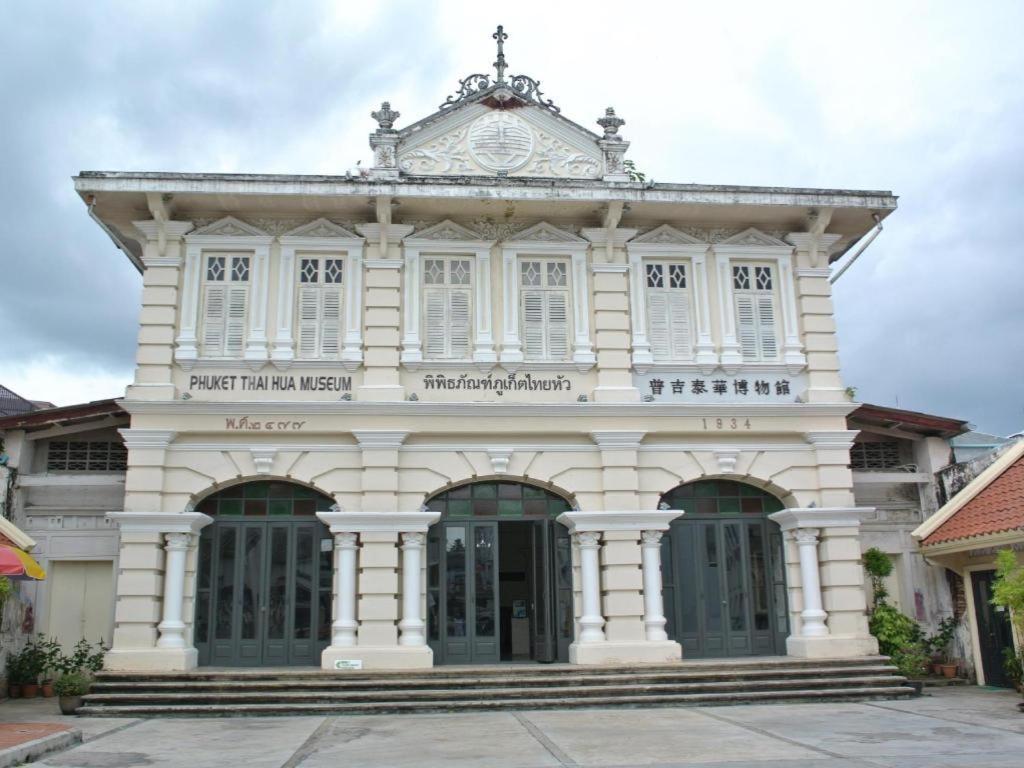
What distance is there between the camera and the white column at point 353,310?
48.2 feet

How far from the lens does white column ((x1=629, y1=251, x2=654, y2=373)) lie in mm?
15117

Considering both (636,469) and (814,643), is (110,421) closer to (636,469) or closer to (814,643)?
(636,469)

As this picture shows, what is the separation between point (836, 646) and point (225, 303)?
10447 mm

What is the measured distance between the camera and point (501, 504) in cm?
1502

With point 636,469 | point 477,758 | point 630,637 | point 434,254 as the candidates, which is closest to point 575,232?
point 434,254

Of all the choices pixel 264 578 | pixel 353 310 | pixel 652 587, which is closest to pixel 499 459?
pixel 652 587

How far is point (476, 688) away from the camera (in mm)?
13055

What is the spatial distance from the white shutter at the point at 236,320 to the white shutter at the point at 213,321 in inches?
3.5

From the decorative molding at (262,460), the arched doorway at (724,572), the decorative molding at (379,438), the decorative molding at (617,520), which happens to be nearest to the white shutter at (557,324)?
the decorative molding at (617,520)

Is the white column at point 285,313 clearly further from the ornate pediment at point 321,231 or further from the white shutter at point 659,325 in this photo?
the white shutter at point 659,325

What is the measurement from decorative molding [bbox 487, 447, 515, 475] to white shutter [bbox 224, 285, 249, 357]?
161 inches

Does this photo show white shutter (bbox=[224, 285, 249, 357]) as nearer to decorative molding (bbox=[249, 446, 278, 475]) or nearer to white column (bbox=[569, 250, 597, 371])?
decorative molding (bbox=[249, 446, 278, 475])

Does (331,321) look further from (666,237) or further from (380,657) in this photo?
(666,237)

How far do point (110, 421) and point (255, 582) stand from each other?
3.55 metres
